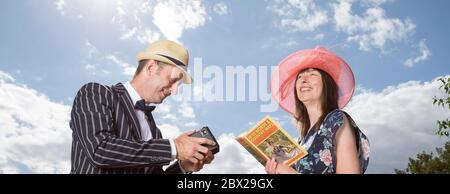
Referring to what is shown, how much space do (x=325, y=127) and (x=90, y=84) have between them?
1.70 metres

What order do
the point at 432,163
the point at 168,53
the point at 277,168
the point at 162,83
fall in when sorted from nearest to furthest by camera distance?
the point at 277,168
the point at 168,53
the point at 162,83
the point at 432,163

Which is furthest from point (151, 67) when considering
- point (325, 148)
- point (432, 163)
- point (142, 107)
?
point (432, 163)

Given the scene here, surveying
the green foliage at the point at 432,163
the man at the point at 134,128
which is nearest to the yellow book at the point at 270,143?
the man at the point at 134,128

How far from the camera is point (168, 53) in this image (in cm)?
360

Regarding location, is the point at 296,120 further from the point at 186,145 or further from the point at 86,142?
the point at 86,142

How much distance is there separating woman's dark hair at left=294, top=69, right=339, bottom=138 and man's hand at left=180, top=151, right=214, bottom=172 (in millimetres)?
786

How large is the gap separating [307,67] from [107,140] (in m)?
1.64

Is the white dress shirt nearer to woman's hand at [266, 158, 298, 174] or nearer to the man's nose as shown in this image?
the man's nose

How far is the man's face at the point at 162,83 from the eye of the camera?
3.67 metres

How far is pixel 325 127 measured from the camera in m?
3.73

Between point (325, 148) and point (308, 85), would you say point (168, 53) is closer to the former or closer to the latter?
point (308, 85)

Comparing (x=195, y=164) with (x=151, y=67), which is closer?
(x=195, y=164)

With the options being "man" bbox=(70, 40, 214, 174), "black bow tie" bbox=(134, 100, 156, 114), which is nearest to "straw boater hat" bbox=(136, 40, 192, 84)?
"man" bbox=(70, 40, 214, 174)
